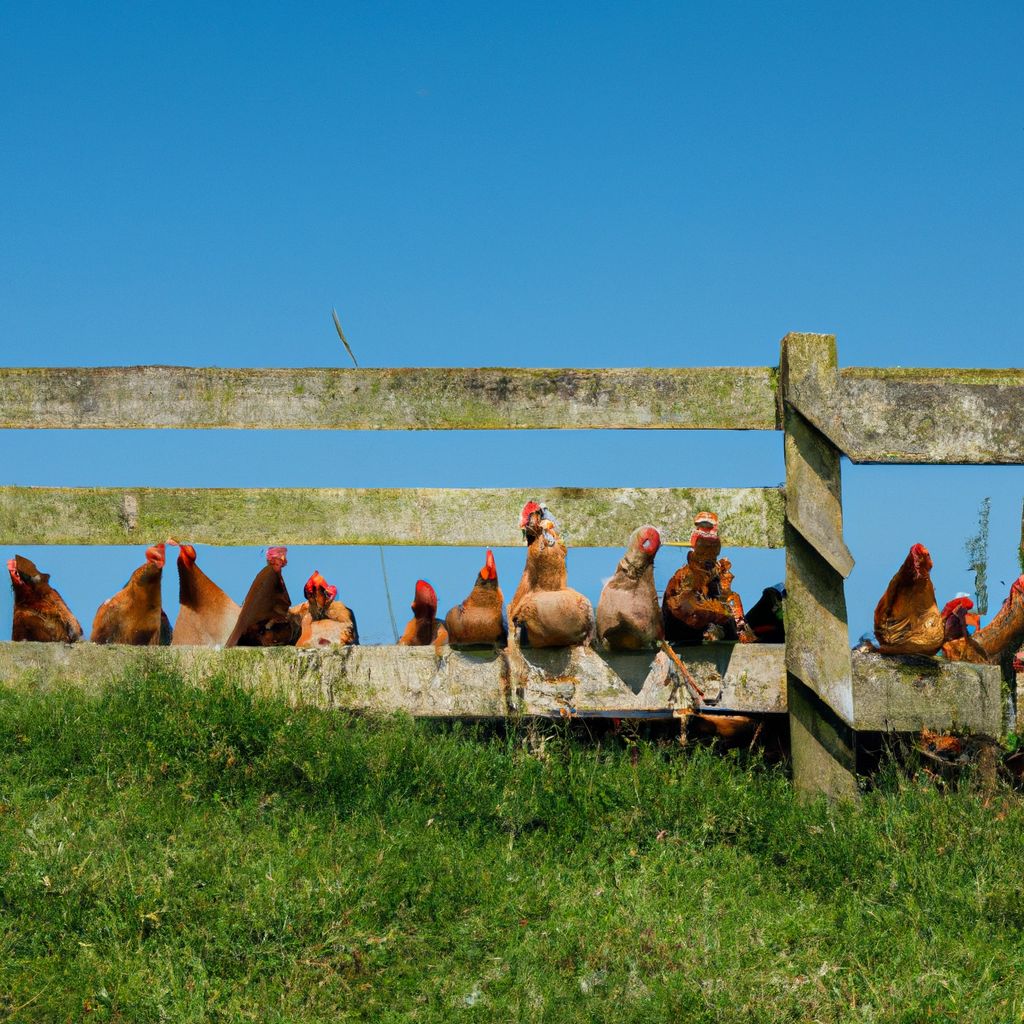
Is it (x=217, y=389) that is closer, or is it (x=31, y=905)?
(x=31, y=905)

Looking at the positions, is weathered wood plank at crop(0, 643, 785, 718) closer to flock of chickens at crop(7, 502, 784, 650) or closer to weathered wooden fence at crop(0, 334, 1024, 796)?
weathered wooden fence at crop(0, 334, 1024, 796)

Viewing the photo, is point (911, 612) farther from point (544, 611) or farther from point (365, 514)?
point (365, 514)

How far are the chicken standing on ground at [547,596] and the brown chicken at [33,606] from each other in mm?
3559

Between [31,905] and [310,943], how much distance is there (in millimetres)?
1344

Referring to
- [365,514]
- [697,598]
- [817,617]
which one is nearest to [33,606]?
[365,514]

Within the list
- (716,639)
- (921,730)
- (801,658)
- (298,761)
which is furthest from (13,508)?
(921,730)

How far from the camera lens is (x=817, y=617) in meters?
7.29

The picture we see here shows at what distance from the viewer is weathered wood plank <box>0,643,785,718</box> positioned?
24.2ft

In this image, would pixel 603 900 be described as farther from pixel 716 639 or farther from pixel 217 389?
pixel 217 389

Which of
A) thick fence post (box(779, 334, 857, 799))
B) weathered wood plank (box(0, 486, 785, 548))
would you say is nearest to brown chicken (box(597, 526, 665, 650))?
weathered wood plank (box(0, 486, 785, 548))

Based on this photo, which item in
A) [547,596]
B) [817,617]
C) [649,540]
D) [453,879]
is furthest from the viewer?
[817,617]

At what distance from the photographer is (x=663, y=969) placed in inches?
208

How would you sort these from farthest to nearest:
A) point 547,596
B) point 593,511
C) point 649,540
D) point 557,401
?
point 557,401, point 593,511, point 547,596, point 649,540

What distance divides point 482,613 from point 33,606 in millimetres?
3471
